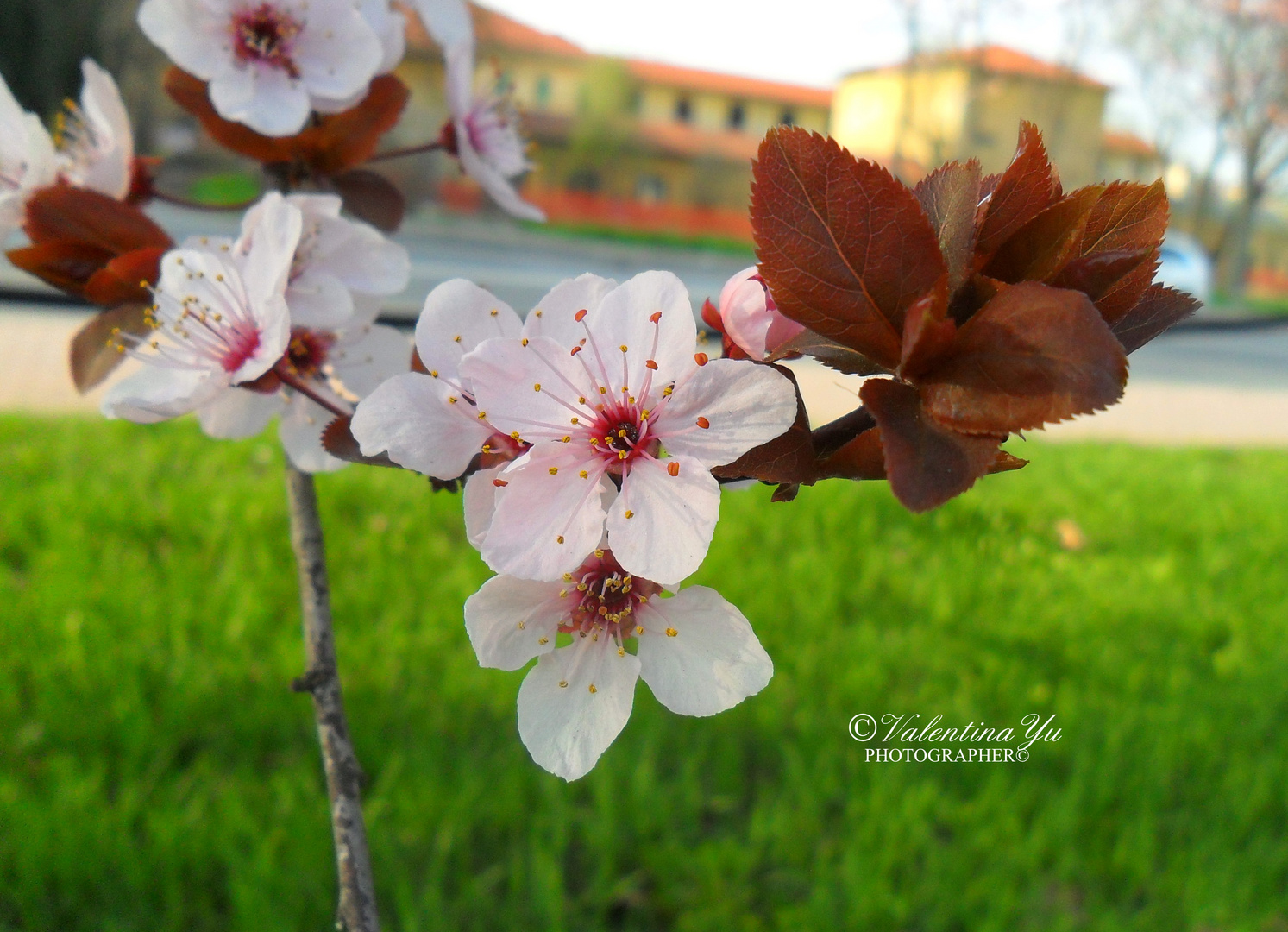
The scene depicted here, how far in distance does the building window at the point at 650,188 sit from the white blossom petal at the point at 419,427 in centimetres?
3096

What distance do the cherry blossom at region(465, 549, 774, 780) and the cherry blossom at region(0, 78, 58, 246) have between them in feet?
2.00

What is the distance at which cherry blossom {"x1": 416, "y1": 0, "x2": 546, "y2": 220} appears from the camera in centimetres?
101

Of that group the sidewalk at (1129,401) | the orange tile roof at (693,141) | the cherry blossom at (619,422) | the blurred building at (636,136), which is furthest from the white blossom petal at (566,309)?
the orange tile roof at (693,141)

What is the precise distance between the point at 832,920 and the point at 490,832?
2.48 ft

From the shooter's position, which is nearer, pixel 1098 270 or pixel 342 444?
pixel 1098 270

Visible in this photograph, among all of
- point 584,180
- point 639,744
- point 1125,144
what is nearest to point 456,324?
point 639,744

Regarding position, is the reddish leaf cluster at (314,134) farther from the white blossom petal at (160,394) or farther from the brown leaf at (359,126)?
the white blossom petal at (160,394)

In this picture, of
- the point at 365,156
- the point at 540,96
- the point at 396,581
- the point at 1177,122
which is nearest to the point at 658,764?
the point at 396,581

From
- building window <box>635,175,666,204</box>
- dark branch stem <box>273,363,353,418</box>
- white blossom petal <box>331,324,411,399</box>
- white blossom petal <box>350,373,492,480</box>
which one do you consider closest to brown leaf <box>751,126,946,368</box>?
white blossom petal <box>350,373,492,480</box>

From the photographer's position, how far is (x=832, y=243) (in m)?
0.54

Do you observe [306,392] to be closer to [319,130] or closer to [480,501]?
[480,501]

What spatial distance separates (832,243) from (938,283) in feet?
0.20

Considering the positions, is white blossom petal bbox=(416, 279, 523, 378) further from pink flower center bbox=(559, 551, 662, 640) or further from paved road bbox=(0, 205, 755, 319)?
paved road bbox=(0, 205, 755, 319)

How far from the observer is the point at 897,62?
16875mm
